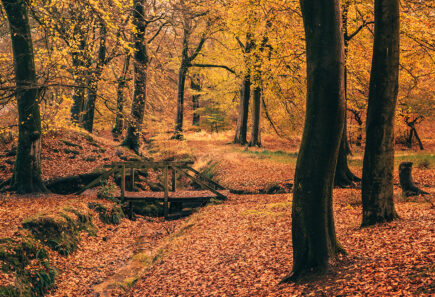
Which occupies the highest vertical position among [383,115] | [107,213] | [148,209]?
[383,115]

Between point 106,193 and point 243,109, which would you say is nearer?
point 106,193

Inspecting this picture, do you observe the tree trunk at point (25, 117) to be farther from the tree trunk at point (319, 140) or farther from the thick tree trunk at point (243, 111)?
the thick tree trunk at point (243, 111)

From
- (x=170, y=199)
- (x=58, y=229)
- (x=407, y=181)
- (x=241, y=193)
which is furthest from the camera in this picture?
(x=241, y=193)

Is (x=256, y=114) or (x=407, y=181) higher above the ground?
(x=256, y=114)

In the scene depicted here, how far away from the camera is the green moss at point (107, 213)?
12650 mm

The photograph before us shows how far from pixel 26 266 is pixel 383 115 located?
26.3 ft

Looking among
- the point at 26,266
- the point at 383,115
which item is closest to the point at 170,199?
the point at 26,266

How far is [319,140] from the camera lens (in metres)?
5.76

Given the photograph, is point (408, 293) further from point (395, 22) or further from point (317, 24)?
point (395, 22)

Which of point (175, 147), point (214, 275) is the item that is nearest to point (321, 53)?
point (214, 275)

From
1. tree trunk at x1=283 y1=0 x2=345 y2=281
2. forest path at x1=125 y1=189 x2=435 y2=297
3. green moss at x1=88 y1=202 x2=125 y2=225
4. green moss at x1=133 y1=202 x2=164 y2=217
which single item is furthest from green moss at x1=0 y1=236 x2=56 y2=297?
green moss at x1=133 y1=202 x2=164 y2=217

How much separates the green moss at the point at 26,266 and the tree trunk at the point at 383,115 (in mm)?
6994

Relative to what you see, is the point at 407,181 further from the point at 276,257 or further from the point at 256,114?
the point at 256,114

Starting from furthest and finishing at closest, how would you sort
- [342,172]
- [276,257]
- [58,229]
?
[342,172] < [58,229] < [276,257]
